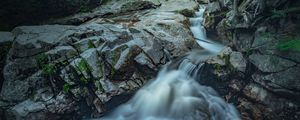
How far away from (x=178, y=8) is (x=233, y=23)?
4253mm

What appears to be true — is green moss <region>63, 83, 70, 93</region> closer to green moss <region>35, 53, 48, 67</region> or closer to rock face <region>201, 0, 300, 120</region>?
green moss <region>35, 53, 48, 67</region>

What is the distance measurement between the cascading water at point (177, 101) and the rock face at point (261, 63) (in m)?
0.35

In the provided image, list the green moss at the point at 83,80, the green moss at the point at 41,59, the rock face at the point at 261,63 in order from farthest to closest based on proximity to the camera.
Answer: the green moss at the point at 41,59 → the green moss at the point at 83,80 → the rock face at the point at 261,63

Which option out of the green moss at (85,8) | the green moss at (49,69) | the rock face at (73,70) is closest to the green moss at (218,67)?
the rock face at (73,70)

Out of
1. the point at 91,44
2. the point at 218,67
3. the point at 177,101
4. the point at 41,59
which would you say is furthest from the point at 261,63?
the point at 41,59

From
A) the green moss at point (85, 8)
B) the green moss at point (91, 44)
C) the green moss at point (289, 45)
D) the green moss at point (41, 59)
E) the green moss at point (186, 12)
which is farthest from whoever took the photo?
the green moss at point (186, 12)

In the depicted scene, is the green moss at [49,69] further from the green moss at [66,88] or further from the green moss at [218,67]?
the green moss at [218,67]

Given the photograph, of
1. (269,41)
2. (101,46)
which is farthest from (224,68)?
(101,46)

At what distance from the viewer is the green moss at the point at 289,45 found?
668 centimetres

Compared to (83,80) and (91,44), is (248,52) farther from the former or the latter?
(83,80)

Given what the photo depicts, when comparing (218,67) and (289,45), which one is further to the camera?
(218,67)

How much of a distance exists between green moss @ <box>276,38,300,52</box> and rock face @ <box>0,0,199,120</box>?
3267mm

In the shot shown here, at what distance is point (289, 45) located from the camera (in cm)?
689

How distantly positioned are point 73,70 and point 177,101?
292 centimetres
